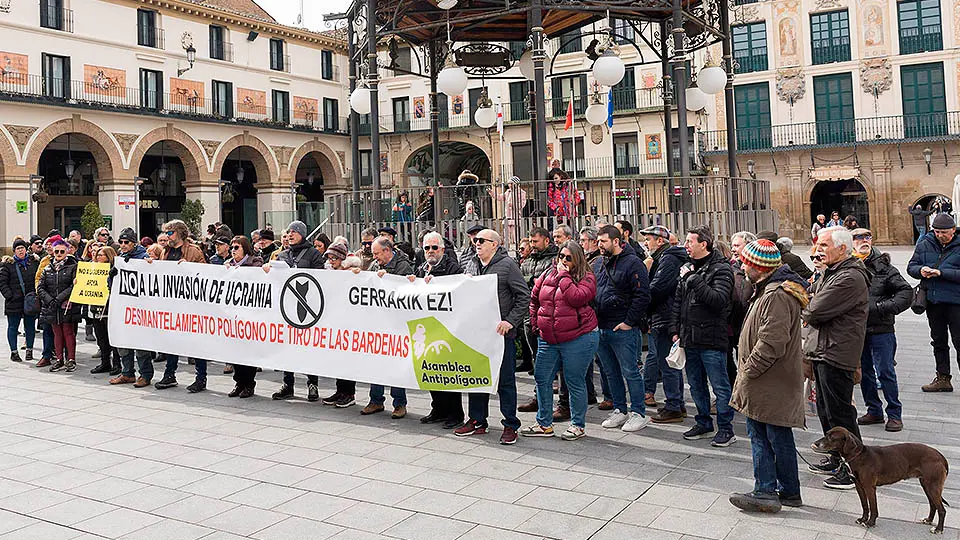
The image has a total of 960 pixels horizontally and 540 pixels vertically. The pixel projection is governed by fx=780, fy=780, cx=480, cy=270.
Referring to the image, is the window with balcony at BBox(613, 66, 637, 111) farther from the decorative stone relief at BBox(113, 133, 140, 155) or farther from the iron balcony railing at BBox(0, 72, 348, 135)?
the decorative stone relief at BBox(113, 133, 140, 155)

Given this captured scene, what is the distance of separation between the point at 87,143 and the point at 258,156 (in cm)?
878

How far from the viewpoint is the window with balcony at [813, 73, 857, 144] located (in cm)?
3603

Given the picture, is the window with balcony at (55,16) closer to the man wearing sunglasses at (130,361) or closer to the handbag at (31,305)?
the handbag at (31,305)

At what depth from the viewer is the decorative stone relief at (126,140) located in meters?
35.8

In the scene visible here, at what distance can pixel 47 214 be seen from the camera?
38.6 m

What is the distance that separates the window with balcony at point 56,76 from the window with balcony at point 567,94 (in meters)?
22.6

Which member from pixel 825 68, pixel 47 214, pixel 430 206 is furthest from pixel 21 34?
pixel 825 68

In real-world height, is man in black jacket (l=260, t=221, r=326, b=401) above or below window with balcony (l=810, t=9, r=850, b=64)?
below

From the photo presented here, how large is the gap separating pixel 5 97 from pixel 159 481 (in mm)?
31307

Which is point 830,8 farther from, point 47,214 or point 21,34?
point 47,214

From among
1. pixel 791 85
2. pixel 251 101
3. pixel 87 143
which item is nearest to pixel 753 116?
pixel 791 85

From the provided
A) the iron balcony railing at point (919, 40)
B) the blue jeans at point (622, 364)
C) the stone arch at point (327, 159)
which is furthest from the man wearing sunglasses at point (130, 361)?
the iron balcony railing at point (919, 40)

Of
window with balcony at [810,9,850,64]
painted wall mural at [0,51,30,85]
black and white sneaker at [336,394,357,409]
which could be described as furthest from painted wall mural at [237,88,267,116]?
black and white sneaker at [336,394,357,409]

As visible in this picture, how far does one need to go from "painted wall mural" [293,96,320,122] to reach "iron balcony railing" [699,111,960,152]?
862 inches
